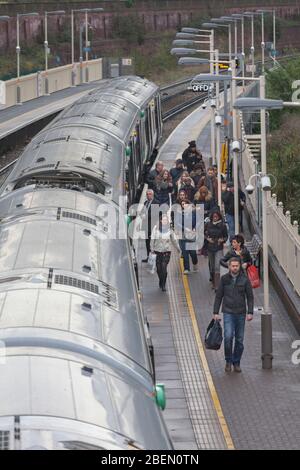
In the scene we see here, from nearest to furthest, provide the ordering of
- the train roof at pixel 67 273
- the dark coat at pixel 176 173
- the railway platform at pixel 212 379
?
the train roof at pixel 67 273 < the railway platform at pixel 212 379 < the dark coat at pixel 176 173

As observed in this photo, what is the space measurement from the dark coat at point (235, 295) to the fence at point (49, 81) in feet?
150

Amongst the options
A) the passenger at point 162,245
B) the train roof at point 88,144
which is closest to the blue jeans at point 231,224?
the train roof at point 88,144

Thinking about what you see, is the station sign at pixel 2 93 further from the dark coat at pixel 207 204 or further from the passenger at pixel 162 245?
the passenger at pixel 162 245

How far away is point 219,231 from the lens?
22.4 meters

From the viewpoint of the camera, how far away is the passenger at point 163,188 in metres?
26.1

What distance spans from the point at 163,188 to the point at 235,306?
360 inches

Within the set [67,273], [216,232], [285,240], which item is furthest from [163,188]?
[67,273]

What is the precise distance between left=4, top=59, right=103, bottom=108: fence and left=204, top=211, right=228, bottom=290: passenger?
4025cm

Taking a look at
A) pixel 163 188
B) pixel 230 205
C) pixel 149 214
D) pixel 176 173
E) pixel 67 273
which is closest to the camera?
pixel 67 273

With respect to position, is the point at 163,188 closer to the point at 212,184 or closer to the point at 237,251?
the point at 212,184

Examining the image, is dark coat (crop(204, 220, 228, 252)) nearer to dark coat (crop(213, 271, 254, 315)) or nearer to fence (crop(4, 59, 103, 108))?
dark coat (crop(213, 271, 254, 315))

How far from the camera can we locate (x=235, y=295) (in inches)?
684

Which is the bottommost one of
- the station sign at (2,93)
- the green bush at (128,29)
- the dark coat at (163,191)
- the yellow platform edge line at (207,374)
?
the yellow platform edge line at (207,374)

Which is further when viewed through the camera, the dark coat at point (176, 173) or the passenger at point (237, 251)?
the dark coat at point (176, 173)
